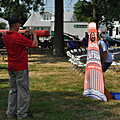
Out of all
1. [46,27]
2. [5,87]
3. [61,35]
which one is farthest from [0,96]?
[46,27]

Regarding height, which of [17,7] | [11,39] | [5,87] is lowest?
[5,87]

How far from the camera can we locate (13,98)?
5.75 meters

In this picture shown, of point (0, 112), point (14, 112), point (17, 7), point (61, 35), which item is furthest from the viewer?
point (17, 7)

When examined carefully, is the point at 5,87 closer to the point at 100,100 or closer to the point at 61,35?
the point at 100,100

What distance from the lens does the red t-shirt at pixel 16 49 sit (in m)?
5.44

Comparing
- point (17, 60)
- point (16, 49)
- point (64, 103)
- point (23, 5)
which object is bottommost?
point (64, 103)

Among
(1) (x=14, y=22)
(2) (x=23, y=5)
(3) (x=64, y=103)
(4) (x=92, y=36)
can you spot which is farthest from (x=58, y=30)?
(1) (x=14, y=22)

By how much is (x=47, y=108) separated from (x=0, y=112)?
3.36ft

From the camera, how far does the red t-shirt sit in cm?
544

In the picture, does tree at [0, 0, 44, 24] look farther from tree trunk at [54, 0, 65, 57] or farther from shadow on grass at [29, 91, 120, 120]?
shadow on grass at [29, 91, 120, 120]

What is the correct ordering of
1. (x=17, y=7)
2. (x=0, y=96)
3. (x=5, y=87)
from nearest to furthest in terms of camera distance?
1. (x=0, y=96)
2. (x=5, y=87)
3. (x=17, y=7)

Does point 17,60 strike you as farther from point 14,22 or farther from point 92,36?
point 92,36

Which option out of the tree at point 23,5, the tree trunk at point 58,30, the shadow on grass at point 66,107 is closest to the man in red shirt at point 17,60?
the shadow on grass at point 66,107

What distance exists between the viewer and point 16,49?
548cm
